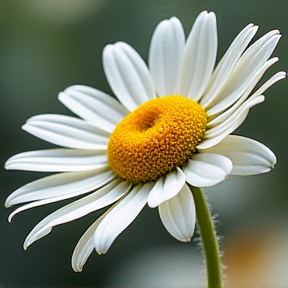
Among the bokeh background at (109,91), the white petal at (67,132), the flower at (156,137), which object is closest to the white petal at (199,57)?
the flower at (156,137)

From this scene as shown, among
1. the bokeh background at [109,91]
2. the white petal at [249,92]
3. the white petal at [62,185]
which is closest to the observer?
the white petal at [249,92]

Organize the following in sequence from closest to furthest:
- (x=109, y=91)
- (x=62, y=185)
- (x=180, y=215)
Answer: (x=180, y=215)
(x=62, y=185)
(x=109, y=91)

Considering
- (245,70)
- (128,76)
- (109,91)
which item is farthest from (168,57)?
(109,91)

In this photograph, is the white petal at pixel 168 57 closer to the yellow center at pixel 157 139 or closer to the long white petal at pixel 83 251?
the yellow center at pixel 157 139

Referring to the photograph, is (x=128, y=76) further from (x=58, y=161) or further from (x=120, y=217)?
(x=120, y=217)

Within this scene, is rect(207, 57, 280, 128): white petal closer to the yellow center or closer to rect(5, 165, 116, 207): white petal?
the yellow center

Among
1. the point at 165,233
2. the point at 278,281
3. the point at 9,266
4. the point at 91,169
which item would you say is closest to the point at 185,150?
the point at 91,169

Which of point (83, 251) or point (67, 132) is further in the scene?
point (67, 132)
